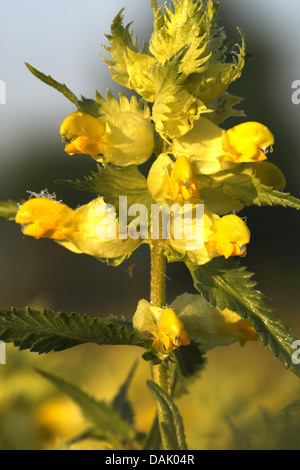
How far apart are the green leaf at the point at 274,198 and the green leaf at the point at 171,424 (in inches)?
13.9

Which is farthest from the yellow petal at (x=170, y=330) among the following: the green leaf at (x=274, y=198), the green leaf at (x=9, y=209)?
the green leaf at (x=9, y=209)

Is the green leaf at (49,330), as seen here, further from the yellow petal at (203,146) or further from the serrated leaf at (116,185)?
the yellow petal at (203,146)

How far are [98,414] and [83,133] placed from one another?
1.89 ft

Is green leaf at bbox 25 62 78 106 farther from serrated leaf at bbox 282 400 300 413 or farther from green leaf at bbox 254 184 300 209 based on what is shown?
serrated leaf at bbox 282 400 300 413

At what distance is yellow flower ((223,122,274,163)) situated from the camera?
97 centimetres

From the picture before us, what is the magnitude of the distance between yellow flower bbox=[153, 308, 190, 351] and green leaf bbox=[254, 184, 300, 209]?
236mm

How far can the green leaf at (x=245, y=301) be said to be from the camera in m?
0.87

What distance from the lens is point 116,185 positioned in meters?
0.92

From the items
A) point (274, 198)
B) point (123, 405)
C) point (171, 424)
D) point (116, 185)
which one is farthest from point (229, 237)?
point (123, 405)

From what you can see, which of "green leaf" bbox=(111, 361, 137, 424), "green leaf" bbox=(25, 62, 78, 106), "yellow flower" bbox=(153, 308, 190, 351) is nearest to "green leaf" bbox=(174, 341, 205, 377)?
"yellow flower" bbox=(153, 308, 190, 351)

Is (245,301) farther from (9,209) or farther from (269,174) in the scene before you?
(9,209)

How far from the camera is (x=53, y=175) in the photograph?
8.16 meters

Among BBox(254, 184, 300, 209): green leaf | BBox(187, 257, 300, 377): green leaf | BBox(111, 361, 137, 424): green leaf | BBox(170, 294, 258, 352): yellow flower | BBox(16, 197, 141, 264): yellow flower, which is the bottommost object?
BBox(111, 361, 137, 424): green leaf
